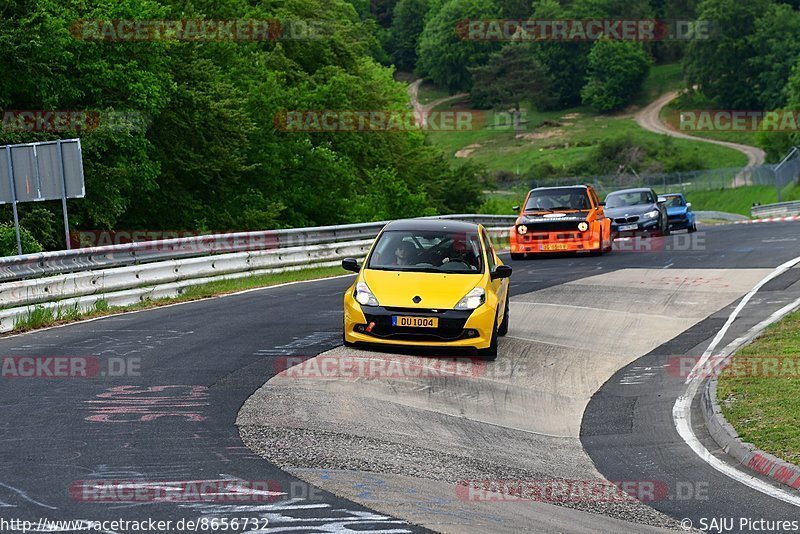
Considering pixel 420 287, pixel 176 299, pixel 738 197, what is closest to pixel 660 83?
pixel 738 197

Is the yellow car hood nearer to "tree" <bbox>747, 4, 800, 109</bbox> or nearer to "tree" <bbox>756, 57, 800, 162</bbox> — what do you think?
"tree" <bbox>756, 57, 800, 162</bbox>

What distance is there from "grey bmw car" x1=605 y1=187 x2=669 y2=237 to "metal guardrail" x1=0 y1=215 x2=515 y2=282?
8.00 meters

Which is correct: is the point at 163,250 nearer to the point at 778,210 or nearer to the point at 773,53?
the point at 778,210

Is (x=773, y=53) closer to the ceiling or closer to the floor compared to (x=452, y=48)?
closer to the floor

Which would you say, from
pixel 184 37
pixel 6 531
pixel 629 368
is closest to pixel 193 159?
pixel 184 37

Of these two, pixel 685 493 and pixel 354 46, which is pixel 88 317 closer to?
pixel 685 493

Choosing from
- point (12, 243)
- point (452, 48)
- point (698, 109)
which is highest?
point (452, 48)

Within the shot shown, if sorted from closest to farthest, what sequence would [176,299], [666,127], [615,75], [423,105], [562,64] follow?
[176,299] < [666,127] < [615,75] < [562,64] < [423,105]

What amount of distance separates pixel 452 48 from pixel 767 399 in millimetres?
171065

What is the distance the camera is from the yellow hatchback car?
1408 cm

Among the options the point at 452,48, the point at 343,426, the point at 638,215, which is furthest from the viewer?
the point at 452,48

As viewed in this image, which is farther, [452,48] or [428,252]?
[452,48]

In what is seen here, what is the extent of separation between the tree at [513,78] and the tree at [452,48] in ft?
31.9

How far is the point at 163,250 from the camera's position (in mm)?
21297
